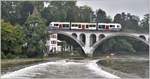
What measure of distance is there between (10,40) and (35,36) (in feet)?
57.6

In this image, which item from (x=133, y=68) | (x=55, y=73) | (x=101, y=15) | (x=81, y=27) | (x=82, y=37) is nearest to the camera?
(x=55, y=73)

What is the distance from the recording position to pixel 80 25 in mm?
114562

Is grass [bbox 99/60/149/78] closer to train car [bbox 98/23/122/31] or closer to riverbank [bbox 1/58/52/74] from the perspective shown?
riverbank [bbox 1/58/52/74]

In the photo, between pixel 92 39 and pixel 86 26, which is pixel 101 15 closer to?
pixel 92 39

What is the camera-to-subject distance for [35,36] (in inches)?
3634

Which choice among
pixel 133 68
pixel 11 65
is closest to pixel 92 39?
pixel 133 68

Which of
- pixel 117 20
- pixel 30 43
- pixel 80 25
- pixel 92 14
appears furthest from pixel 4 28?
pixel 117 20

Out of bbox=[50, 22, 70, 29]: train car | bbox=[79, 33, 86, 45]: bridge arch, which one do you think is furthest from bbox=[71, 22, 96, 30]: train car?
bbox=[79, 33, 86, 45]: bridge arch

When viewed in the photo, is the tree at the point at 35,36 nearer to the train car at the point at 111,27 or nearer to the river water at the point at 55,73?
Answer: the train car at the point at 111,27

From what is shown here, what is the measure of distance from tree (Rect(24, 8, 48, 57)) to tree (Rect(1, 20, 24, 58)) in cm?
812

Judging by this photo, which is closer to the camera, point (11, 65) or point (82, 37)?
point (11, 65)

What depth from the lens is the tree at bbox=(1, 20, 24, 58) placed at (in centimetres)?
7381

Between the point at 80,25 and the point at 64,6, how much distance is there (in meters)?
16.9

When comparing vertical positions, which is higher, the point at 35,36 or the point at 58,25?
the point at 35,36
